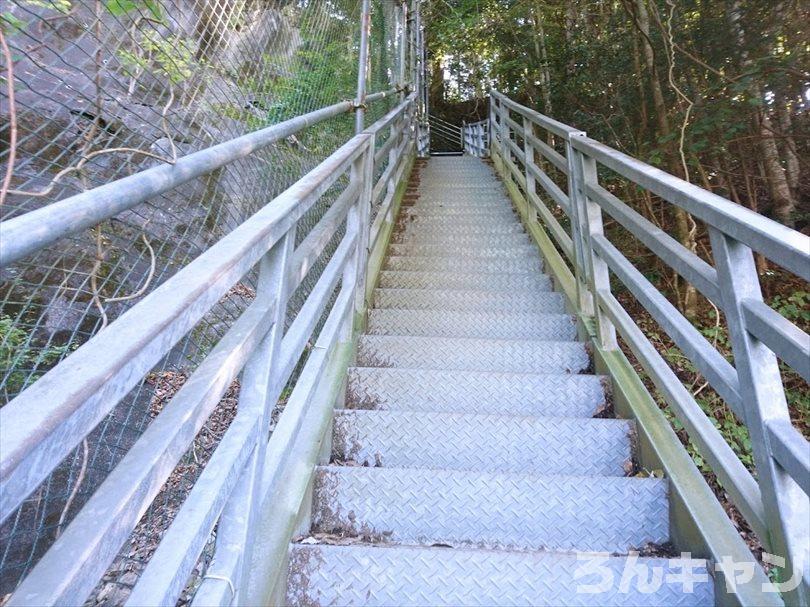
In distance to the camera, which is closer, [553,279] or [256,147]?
[256,147]

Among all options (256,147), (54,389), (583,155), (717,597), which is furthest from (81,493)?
(583,155)

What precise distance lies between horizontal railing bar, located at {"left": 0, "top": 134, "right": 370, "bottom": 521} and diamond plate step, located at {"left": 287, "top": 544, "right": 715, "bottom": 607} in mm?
917

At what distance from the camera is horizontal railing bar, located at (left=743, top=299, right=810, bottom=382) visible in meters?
1.10

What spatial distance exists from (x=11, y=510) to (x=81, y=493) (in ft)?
7.03

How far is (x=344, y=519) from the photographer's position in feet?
5.90

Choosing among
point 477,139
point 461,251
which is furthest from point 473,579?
point 477,139

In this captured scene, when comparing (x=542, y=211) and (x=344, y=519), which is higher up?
(x=542, y=211)

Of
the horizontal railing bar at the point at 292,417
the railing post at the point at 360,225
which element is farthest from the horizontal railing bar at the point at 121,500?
the railing post at the point at 360,225

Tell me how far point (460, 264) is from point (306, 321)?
2.58m

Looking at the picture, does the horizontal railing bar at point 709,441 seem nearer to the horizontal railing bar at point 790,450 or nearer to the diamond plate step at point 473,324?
the horizontal railing bar at point 790,450

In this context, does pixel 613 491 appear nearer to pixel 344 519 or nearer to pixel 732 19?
pixel 344 519

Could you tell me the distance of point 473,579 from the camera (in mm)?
1526

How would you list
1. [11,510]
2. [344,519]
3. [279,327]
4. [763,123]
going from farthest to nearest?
[763,123] < [344,519] < [279,327] < [11,510]

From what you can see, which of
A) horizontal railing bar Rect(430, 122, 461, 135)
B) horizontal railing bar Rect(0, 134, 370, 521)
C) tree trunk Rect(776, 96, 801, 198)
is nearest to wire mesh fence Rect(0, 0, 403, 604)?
horizontal railing bar Rect(0, 134, 370, 521)
